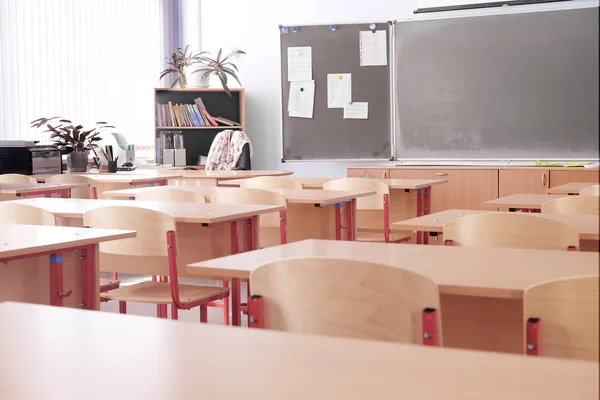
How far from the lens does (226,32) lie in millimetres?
7918

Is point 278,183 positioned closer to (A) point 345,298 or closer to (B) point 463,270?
(B) point 463,270

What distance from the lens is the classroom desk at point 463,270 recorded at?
1621mm

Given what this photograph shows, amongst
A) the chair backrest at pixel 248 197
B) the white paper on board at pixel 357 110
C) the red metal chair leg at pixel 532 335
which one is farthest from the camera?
the white paper on board at pixel 357 110

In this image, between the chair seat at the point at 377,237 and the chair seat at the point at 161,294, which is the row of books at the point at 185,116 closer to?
the chair seat at the point at 377,237

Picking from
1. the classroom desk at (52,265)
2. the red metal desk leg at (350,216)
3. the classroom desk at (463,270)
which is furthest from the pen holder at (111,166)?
the classroom desk at (463,270)

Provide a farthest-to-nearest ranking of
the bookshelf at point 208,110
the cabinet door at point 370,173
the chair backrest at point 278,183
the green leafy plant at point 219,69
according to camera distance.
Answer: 1. the bookshelf at point 208,110
2. the green leafy plant at point 219,69
3. the cabinet door at point 370,173
4. the chair backrest at point 278,183

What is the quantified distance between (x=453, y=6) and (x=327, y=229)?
121 inches

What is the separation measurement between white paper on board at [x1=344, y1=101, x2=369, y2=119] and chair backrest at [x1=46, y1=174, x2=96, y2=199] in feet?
7.72

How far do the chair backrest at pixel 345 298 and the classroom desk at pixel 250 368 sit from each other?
297 mm

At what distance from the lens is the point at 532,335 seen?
3.09ft

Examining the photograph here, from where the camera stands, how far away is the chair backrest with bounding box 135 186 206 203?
3.86 m

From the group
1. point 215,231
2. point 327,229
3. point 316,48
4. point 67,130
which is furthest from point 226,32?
point 215,231

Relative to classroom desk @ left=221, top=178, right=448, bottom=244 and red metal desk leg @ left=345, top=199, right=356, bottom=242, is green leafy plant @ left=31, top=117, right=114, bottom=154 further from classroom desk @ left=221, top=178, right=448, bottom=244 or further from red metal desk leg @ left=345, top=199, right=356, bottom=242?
red metal desk leg @ left=345, top=199, right=356, bottom=242

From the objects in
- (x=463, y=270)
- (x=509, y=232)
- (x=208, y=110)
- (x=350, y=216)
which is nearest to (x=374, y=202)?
(x=350, y=216)
